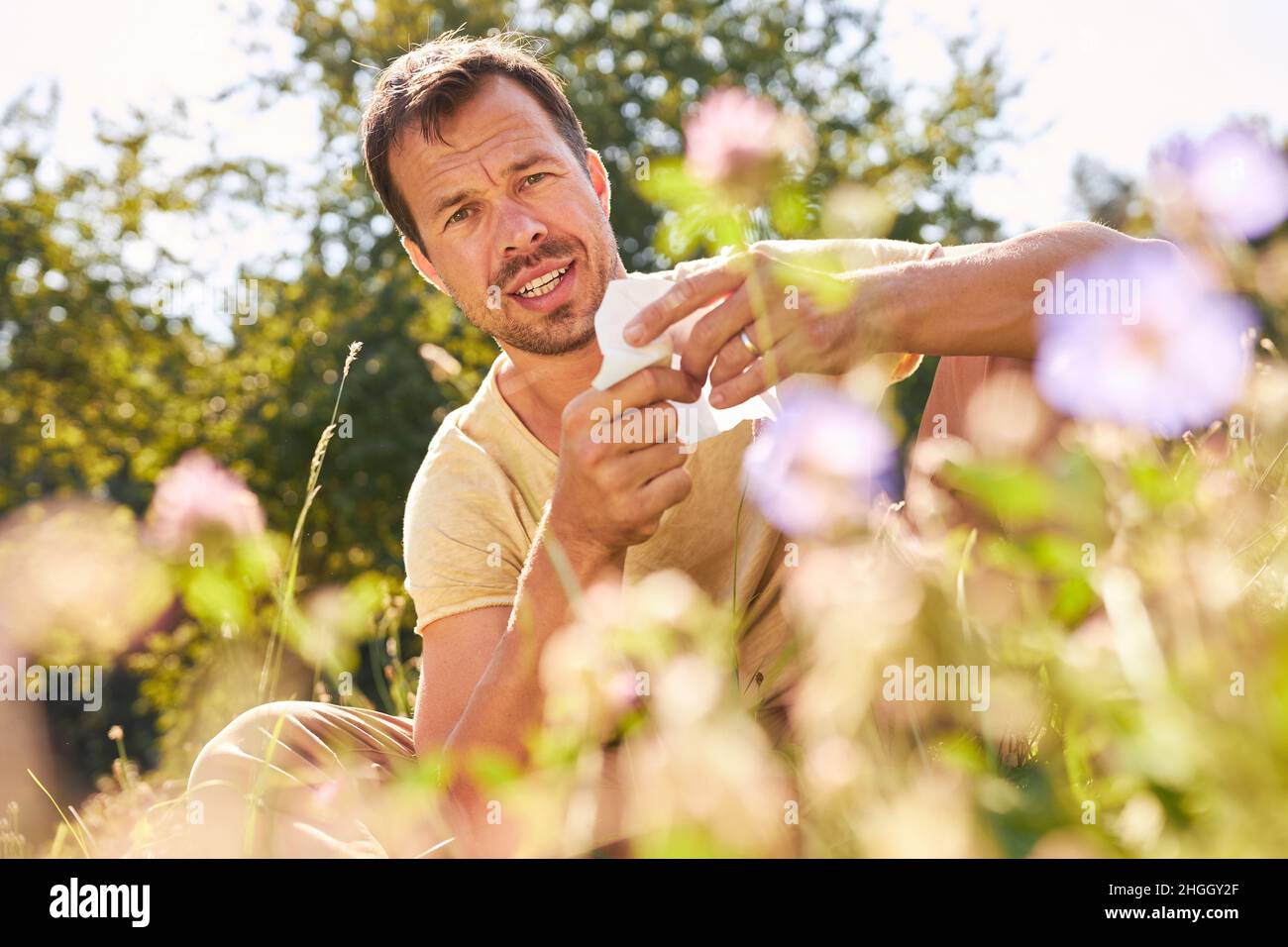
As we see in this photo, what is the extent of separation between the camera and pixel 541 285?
291cm

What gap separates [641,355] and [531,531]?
3.64 ft

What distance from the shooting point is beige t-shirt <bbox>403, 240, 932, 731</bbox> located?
8.66 feet

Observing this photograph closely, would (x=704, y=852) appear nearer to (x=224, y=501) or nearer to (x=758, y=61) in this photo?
(x=224, y=501)

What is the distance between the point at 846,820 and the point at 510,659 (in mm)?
1142

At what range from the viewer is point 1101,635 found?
0.83 meters

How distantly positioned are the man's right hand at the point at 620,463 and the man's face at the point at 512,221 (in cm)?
109

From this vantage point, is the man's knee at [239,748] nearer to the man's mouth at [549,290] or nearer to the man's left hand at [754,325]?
the man's left hand at [754,325]

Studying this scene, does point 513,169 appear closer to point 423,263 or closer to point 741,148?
point 423,263

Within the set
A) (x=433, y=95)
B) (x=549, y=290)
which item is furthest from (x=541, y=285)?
(x=433, y=95)

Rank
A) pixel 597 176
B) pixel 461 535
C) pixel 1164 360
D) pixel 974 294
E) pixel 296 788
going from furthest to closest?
1. pixel 597 176
2. pixel 461 535
3. pixel 974 294
4. pixel 296 788
5. pixel 1164 360

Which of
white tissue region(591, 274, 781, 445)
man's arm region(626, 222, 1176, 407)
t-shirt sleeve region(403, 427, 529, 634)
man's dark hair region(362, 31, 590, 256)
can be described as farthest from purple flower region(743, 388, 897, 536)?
man's dark hair region(362, 31, 590, 256)

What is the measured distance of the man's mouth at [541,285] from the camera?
2.90 metres
